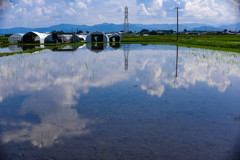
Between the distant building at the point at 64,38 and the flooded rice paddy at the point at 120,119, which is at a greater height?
the distant building at the point at 64,38

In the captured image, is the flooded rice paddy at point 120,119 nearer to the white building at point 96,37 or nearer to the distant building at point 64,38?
the white building at point 96,37

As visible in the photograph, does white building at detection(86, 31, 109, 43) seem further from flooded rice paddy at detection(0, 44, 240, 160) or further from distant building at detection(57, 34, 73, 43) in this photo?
flooded rice paddy at detection(0, 44, 240, 160)

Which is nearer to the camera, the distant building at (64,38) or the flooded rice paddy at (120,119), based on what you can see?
→ the flooded rice paddy at (120,119)

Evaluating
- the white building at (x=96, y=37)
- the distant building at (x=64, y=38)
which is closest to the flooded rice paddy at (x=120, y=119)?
the white building at (x=96, y=37)

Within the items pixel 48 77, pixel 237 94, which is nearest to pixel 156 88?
pixel 237 94

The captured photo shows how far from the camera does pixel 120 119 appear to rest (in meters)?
6.71

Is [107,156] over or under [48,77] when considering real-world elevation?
under

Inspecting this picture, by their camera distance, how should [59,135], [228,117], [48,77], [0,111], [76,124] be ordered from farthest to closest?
[48,77] < [0,111] < [228,117] < [76,124] < [59,135]

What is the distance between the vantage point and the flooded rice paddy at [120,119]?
4.93 meters

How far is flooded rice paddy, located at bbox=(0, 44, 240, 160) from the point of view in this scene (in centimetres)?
493

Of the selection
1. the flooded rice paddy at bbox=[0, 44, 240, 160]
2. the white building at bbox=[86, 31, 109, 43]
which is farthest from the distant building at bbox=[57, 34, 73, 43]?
the flooded rice paddy at bbox=[0, 44, 240, 160]

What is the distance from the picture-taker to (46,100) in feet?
28.3

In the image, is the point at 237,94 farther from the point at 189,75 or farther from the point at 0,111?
the point at 0,111

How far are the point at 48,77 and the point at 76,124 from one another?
290 inches
